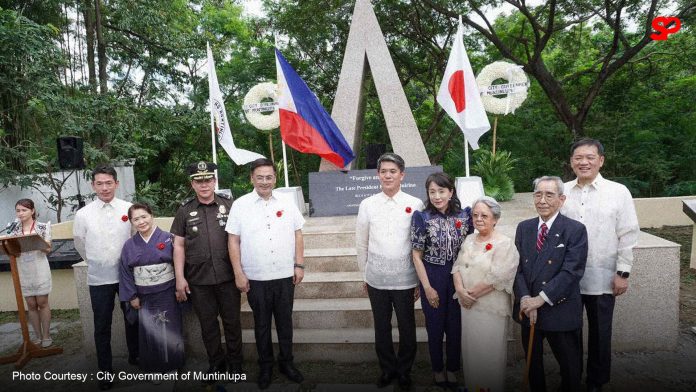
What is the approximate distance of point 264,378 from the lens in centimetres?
268

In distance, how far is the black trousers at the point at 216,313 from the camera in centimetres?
273

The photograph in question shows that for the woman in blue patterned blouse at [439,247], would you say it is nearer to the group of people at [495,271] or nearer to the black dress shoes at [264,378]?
the group of people at [495,271]

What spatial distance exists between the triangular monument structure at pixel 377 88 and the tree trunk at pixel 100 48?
22.3ft

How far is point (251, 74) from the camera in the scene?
12.0 meters

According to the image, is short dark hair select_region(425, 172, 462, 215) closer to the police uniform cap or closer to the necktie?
the necktie

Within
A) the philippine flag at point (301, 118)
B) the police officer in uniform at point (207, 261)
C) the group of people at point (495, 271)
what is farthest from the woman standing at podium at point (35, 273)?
the group of people at point (495, 271)

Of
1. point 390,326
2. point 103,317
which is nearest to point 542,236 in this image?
point 390,326

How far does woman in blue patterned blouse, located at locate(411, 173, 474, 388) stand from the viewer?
238cm

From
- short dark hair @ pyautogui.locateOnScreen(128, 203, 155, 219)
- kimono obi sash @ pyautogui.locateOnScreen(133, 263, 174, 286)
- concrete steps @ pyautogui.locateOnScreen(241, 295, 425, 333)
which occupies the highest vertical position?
short dark hair @ pyautogui.locateOnScreen(128, 203, 155, 219)

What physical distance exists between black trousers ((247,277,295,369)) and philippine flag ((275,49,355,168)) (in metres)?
2.79

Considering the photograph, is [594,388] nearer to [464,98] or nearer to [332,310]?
[332,310]

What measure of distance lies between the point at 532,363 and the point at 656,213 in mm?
5701

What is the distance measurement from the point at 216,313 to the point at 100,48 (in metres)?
10.1

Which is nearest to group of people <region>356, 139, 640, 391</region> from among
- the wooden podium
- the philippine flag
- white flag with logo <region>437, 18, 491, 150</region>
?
white flag with logo <region>437, 18, 491, 150</region>
